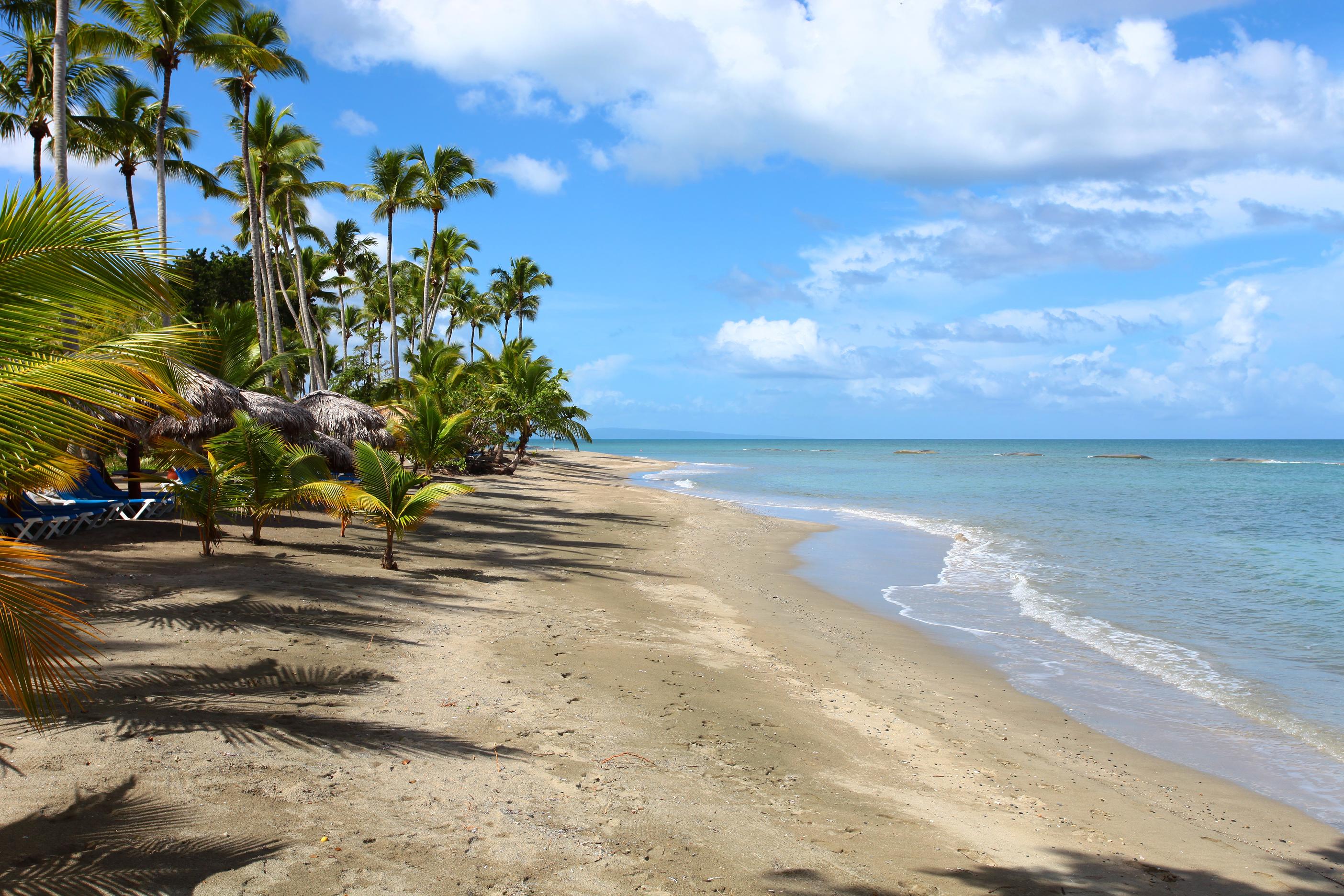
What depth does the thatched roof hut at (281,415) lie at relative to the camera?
44.5 feet

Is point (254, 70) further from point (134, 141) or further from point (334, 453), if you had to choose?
point (334, 453)

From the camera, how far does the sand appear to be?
347cm

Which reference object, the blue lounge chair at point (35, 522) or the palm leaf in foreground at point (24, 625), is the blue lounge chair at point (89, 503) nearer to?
the blue lounge chair at point (35, 522)

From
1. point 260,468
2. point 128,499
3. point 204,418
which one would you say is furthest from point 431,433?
point 260,468

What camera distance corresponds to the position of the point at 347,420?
60.8ft

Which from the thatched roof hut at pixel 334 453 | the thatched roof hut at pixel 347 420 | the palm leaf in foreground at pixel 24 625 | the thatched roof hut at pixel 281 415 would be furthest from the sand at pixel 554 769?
the thatched roof hut at pixel 347 420

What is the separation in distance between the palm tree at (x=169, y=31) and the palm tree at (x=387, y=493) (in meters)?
13.3

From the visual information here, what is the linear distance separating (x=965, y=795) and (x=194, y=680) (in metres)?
4.75

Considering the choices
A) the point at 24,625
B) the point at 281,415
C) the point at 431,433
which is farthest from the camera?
the point at 431,433

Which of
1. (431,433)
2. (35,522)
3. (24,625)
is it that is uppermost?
(431,433)

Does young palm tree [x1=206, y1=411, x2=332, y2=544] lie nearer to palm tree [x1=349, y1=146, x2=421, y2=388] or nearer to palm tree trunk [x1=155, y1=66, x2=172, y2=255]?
palm tree trunk [x1=155, y1=66, x2=172, y2=255]

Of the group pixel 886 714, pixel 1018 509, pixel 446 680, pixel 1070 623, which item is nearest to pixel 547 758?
pixel 446 680

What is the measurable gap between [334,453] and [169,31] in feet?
32.0

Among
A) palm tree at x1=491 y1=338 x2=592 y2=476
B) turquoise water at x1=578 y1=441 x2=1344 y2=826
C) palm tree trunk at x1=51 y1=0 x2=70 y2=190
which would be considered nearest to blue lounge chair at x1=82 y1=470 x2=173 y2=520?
palm tree trunk at x1=51 y1=0 x2=70 y2=190
